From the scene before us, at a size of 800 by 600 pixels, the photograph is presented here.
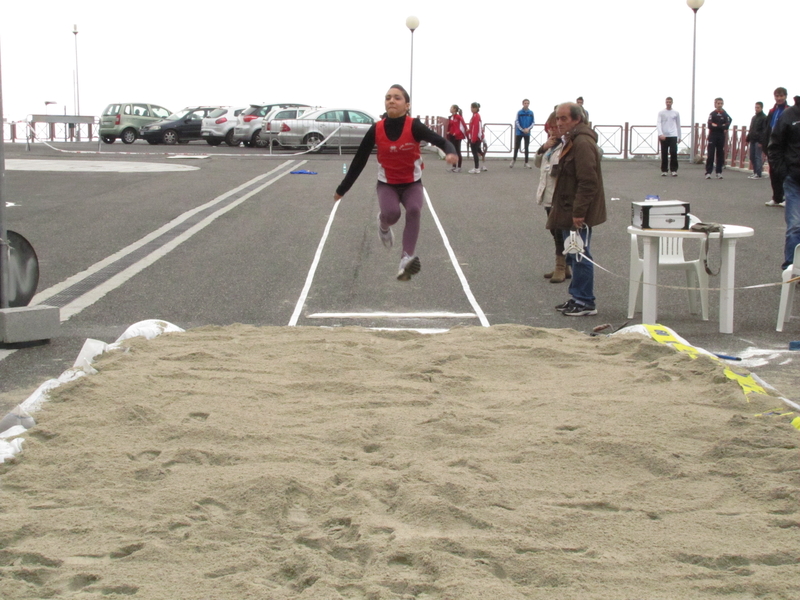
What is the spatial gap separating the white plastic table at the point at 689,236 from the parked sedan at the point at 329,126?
85.6ft

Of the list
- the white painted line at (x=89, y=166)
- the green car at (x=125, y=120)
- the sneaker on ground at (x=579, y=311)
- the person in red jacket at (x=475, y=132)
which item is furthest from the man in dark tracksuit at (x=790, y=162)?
the green car at (x=125, y=120)

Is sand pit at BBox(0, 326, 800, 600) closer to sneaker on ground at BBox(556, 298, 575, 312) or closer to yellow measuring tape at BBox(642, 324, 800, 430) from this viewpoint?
yellow measuring tape at BBox(642, 324, 800, 430)

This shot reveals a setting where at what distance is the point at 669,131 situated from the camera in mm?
25250

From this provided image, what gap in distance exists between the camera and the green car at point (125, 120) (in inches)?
1608

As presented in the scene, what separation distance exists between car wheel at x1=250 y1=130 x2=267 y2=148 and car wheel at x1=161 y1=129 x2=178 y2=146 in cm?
402

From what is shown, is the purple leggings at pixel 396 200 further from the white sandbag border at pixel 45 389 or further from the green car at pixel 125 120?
the green car at pixel 125 120

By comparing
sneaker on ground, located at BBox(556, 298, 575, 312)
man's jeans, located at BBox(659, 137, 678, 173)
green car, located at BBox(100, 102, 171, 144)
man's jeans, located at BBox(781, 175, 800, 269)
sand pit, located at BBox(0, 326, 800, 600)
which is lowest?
sand pit, located at BBox(0, 326, 800, 600)

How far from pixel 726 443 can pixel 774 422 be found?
1.64 feet

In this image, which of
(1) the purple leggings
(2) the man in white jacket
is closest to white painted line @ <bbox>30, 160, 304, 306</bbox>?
(1) the purple leggings

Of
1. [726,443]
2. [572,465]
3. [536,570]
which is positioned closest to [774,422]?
[726,443]

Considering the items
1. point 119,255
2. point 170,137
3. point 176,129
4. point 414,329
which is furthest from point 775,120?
point 170,137

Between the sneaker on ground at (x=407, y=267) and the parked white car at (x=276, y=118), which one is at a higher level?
the parked white car at (x=276, y=118)

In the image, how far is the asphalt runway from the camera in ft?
28.6

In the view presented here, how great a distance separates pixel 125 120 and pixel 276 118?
846 centimetres
